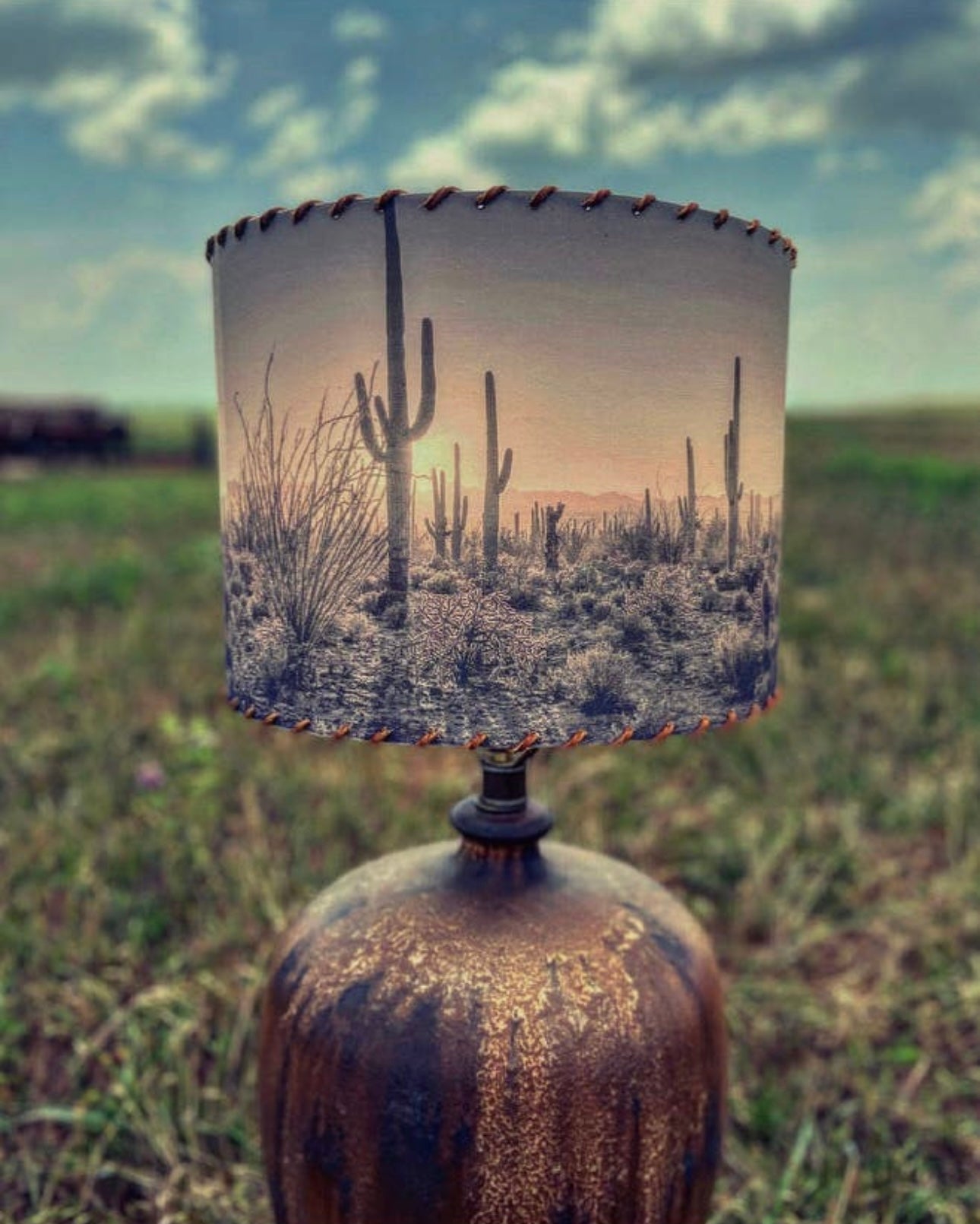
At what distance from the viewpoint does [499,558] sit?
114cm

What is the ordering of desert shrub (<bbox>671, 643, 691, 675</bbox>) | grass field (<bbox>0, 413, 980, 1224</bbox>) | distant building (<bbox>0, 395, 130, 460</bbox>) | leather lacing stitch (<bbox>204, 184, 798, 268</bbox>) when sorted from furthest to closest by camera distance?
distant building (<bbox>0, 395, 130, 460</bbox>)
grass field (<bbox>0, 413, 980, 1224</bbox>)
desert shrub (<bbox>671, 643, 691, 675</bbox>)
leather lacing stitch (<bbox>204, 184, 798, 268</bbox>)

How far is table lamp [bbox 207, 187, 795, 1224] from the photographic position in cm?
112

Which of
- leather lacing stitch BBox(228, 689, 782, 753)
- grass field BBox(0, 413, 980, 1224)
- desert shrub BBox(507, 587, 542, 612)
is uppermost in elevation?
desert shrub BBox(507, 587, 542, 612)

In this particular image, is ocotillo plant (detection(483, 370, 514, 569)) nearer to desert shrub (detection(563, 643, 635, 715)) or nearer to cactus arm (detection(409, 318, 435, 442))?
cactus arm (detection(409, 318, 435, 442))

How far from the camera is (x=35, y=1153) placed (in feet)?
7.52

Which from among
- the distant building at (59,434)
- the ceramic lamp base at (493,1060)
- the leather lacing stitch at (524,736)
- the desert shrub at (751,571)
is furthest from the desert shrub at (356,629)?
the distant building at (59,434)

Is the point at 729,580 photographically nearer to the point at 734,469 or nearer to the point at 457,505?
the point at 734,469

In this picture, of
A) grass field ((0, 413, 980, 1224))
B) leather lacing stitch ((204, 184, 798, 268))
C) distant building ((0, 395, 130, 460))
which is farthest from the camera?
distant building ((0, 395, 130, 460))

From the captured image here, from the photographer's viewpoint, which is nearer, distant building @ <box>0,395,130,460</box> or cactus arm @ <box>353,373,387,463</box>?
cactus arm @ <box>353,373,387,463</box>

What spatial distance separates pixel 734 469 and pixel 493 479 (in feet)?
1.12

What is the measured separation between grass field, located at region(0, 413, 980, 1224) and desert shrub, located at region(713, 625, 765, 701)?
1.44m

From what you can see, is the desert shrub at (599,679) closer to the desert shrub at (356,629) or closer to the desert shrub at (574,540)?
the desert shrub at (574,540)

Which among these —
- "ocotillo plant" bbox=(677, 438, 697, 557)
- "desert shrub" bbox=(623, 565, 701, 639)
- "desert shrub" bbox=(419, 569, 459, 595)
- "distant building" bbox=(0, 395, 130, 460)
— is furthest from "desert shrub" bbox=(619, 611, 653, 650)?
"distant building" bbox=(0, 395, 130, 460)

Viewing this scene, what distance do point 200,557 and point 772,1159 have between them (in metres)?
7.38
